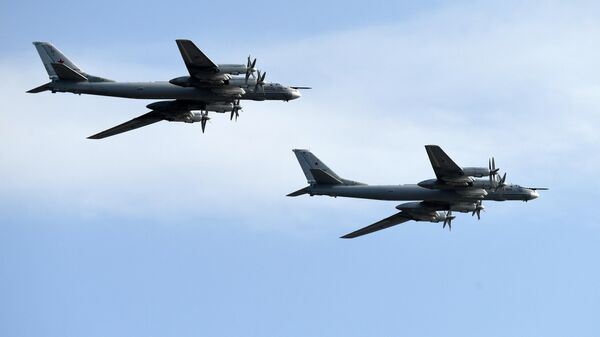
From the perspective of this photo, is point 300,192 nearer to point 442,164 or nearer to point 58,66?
point 442,164

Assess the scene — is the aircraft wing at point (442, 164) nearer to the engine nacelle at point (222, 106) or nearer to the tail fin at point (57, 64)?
the engine nacelle at point (222, 106)

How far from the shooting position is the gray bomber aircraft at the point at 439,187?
121625 mm

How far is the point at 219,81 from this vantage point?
120 m

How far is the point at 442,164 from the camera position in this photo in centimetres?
12062

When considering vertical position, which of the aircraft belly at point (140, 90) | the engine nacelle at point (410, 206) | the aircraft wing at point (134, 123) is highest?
the aircraft belly at point (140, 90)

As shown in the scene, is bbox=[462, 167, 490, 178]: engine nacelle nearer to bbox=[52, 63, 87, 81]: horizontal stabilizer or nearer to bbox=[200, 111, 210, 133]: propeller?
bbox=[200, 111, 210, 133]: propeller

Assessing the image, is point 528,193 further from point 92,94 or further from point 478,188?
point 92,94

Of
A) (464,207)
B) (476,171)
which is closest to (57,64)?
(476,171)

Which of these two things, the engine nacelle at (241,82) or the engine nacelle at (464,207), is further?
the engine nacelle at (464,207)

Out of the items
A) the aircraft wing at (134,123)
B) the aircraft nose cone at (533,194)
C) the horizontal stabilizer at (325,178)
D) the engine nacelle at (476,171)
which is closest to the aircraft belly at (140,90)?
the aircraft wing at (134,123)

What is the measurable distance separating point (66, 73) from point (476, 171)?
1111 inches

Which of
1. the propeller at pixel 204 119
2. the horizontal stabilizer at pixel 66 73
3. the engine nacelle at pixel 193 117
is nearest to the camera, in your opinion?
the horizontal stabilizer at pixel 66 73

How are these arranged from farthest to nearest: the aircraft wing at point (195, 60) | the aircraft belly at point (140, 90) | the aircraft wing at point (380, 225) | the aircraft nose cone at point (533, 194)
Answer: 1. the aircraft wing at point (380, 225)
2. the aircraft nose cone at point (533, 194)
3. the aircraft belly at point (140, 90)
4. the aircraft wing at point (195, 60)

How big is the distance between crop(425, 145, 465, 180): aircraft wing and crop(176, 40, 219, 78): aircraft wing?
1521cm
